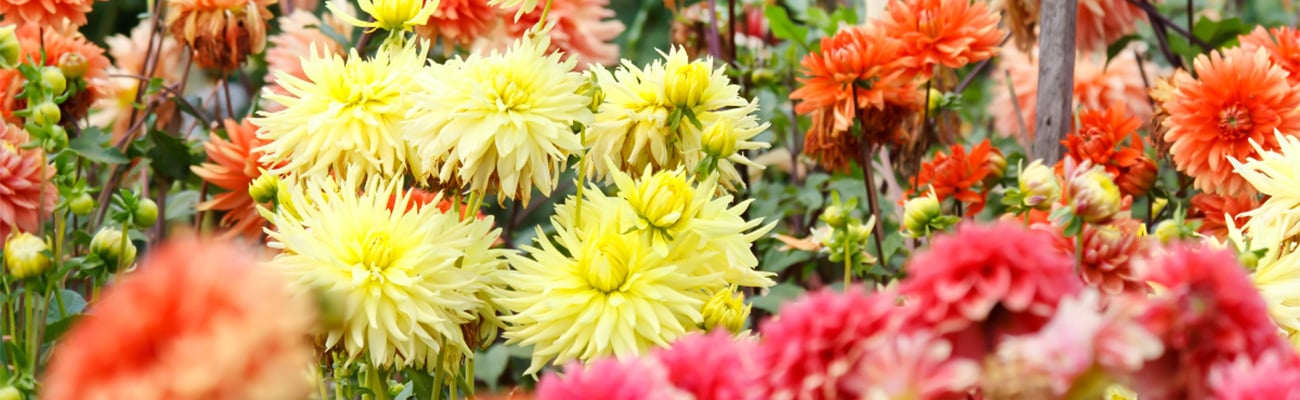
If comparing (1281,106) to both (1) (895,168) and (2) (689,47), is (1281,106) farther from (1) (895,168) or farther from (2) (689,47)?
(2) (689,47)

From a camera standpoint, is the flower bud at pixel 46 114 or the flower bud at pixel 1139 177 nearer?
the flower bud at pixel 46 114

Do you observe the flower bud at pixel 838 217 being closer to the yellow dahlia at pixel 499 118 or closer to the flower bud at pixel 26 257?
the yellow dahlia at pixel 499 118

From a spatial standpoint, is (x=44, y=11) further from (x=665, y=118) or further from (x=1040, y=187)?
(x=1040, y=187)

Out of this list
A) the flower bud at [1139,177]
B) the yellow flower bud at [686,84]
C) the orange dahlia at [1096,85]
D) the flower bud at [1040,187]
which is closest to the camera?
the flower bud at [1040,187]

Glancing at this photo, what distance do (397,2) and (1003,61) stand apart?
4.46 ft

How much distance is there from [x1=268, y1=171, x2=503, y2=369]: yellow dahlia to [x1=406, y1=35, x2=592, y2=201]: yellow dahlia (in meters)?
0.03

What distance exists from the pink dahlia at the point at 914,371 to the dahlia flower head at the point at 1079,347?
2 centimetres

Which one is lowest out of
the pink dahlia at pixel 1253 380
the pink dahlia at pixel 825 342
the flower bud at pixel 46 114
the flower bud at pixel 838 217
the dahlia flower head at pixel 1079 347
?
the flower bud at pixel 46 114

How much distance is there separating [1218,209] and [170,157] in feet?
3.46

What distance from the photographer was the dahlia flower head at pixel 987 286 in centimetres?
38

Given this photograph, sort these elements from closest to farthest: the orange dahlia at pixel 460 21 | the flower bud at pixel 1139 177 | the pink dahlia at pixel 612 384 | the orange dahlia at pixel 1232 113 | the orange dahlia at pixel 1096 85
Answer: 1. the pink dahlia at pixel 612 384
2. the orange dahlia at pixel 1232 113
3. the flower bud at pixel 1139 177
4. the orange dahlia at pixel 460 21
5. the orange dahlia at pixel 1096 85

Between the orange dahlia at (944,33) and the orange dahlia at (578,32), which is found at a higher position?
the orange dahlia at (944,33)

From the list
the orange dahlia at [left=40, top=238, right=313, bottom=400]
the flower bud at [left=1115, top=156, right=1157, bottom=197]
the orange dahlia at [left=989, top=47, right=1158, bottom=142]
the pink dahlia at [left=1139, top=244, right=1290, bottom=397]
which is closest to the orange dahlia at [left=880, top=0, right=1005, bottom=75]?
the flower bud at [left=1115, top=156, right=1157, bottom=197]

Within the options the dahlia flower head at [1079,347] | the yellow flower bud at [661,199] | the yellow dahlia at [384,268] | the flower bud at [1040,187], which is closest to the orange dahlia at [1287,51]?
the flower bud at [1040,187]
